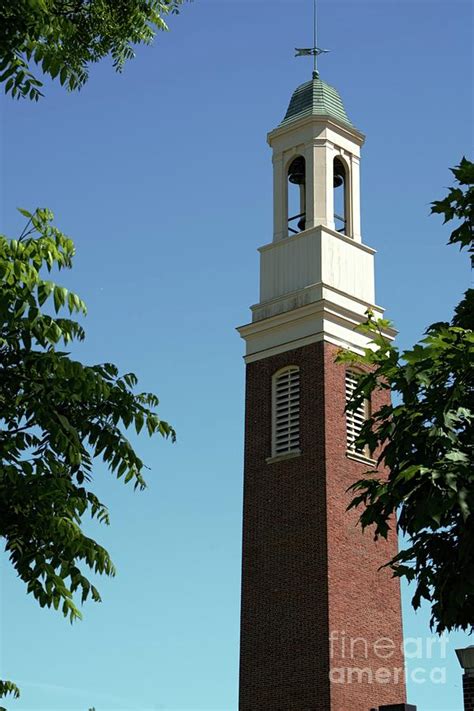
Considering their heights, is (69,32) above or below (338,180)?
below

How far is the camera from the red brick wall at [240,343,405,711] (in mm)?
28188

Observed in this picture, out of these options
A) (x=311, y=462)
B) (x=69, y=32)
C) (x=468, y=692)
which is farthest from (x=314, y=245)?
(x=69, y=32)

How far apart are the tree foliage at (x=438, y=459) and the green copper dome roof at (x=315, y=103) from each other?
2004 centimetres

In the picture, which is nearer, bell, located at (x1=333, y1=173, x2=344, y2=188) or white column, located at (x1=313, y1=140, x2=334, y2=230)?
white column, located at (x1=313, y1=140, x2=334, y2=230)

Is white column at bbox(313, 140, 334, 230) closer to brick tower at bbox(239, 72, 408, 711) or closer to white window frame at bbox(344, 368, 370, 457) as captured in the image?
brick tower at bbox(239, 72, 408, 711)

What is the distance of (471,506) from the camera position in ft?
43.8

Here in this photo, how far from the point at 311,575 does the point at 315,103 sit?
1349 cm

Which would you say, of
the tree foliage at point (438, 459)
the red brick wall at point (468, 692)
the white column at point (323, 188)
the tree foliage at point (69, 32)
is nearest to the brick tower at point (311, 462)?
the white column at point (323, 188)

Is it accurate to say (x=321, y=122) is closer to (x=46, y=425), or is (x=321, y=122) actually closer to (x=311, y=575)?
(x=311, y=575)

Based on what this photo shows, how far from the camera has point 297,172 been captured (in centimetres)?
3519

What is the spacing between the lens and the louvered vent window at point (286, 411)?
31233 millimetres

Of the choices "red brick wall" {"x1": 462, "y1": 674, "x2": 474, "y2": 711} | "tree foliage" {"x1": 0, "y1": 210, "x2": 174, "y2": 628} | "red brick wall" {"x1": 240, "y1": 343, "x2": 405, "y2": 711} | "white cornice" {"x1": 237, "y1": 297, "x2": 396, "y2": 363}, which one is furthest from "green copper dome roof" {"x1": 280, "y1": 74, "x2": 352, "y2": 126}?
"tree foliage" {"x1": 0, "y1": 210, "x2": 174, "y2": 628}

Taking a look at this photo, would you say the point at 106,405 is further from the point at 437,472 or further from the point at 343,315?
the point at 343,315

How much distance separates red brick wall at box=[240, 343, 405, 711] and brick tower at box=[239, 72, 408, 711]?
3cm
